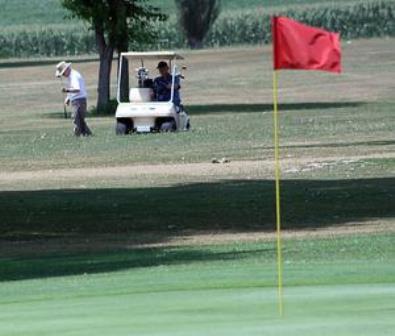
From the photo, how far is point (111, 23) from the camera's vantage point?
152ft

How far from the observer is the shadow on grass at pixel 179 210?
19547 mm

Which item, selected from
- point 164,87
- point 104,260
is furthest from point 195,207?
point 164,87

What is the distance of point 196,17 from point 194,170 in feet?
279

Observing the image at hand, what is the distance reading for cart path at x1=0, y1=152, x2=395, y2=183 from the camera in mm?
27297

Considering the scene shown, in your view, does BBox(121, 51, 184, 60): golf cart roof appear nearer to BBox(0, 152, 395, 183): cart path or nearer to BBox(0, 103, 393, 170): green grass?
BBox(0, 103, 393, 170): green grass

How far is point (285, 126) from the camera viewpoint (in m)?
38.3

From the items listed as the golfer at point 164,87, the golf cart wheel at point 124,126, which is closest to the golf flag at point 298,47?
the golfer at point 164,87

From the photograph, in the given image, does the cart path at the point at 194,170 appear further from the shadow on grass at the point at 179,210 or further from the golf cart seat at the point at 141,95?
the golf cart seat at the point at 141,95

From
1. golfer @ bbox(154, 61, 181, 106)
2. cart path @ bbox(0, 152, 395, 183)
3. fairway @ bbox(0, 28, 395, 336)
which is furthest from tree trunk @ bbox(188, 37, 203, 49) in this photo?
cart path @ bbox(0, 152, 395, 183)

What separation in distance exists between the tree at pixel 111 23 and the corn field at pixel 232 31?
6158 centimetres

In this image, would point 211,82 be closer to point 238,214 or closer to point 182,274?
point 238,214

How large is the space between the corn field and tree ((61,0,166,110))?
202 ft

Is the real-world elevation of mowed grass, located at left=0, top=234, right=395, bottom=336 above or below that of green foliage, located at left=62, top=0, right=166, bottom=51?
above

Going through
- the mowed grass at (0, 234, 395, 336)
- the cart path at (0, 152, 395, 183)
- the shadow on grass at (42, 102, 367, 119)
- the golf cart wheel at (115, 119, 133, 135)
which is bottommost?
the shadow on grass at (42, 102, 367, 119)
